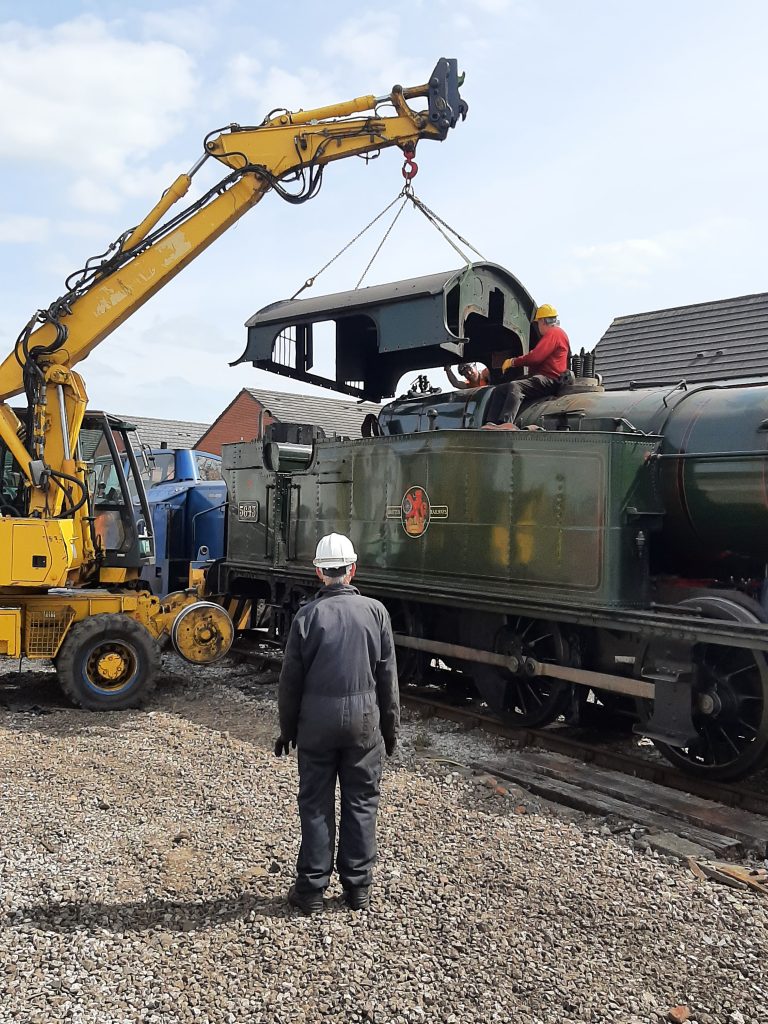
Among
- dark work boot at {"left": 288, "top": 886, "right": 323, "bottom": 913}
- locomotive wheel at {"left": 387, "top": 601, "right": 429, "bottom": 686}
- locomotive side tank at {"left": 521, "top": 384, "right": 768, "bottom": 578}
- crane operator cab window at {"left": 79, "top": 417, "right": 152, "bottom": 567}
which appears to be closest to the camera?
dark work boot at {"left": 288, "top": 886, "right": 323, "bottom": 913}

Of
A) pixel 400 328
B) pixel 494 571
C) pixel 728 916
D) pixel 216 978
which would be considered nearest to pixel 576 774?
pixel 494 571

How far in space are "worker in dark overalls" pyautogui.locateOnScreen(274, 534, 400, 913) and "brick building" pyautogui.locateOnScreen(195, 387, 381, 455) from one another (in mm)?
29989

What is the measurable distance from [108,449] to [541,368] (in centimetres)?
429

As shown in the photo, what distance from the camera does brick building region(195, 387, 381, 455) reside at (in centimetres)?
3522

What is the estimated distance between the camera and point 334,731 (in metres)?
4.16

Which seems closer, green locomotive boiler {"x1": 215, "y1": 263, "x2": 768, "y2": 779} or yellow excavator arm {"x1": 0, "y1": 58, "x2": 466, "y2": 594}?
green locomotive boiler {"x1": 215, "y1": 263, "x2": 768, "y2": 779}

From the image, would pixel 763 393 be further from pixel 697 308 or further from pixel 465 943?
pixel 697 308

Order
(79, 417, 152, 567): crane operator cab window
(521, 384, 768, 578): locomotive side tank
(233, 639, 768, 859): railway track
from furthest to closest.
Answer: (79, 417, 152, 567): crane operator cab window
(521, 384, 768, 578): locomotive side tank
(233, 639, 768, 859): railway track

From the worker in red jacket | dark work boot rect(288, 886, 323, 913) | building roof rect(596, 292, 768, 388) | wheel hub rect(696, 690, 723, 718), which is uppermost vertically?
building roof rect(596, 292, 768, 388)

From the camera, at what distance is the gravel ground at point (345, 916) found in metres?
3.45

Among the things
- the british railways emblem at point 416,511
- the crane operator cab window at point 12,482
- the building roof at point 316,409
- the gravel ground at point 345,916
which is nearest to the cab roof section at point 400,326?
the british railways emblem at point 416,511

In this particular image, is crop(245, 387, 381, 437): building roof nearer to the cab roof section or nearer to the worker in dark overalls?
the cab roof section

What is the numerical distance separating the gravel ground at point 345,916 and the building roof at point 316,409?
2883 centimetres

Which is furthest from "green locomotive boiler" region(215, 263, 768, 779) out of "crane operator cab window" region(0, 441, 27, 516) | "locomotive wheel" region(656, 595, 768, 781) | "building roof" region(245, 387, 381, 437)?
"building roof" region(245, 387, 381, 437)
